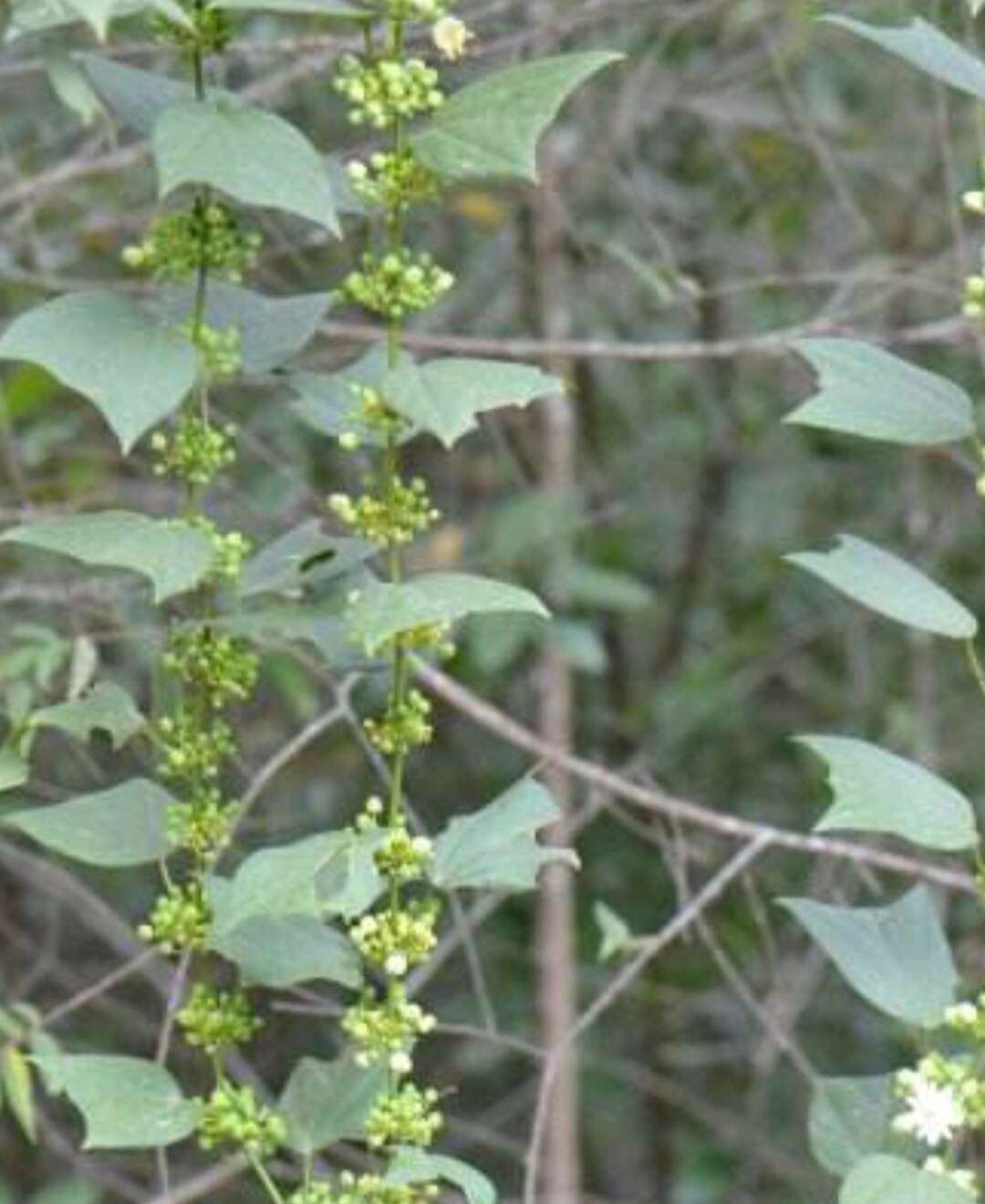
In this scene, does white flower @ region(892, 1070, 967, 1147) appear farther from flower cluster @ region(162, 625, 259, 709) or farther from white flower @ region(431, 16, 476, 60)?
white flower @ region(431, 16, 476, 60)

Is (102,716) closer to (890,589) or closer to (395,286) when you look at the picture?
(395,286)

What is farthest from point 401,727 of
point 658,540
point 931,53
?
point 658,540

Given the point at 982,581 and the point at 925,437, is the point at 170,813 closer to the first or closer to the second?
the point at 925,437

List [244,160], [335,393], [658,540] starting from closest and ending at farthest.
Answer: [244,160], [335,393], [658,540]

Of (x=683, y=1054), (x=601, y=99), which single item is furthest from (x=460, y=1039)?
(x=601, y=99)

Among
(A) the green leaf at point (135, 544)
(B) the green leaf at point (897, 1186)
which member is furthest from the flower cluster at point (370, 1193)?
(A) the green leaf at point (135, 544)

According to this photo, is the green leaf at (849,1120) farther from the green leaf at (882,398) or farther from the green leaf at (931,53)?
the green leaf at (931,53)

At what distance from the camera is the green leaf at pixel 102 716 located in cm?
164

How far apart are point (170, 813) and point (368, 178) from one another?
36cm

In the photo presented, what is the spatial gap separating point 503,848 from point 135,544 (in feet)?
0.84

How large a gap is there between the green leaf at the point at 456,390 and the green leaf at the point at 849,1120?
44 centimetres

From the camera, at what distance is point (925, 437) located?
61.6 inches

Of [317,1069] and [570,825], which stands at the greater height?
[317,1069]

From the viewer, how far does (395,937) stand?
1534mm
